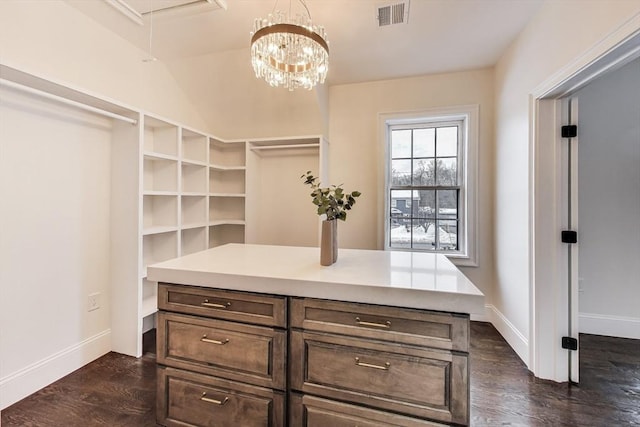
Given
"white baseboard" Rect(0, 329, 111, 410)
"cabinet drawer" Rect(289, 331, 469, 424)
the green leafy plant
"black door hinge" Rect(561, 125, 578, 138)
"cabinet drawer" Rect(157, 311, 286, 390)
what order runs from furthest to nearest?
"black door hinge" Rect(561, 125, 578, 138) → "white baseboard" Rect(0, 329, 111, 410) → the green leafy plant → "cabinet drawer" Rect(157, 311, 286, 390) → "cabinet drawer" Rect(289, 331, 469, 424)

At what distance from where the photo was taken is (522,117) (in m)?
2.31

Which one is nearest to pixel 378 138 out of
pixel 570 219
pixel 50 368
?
pixel 570 219

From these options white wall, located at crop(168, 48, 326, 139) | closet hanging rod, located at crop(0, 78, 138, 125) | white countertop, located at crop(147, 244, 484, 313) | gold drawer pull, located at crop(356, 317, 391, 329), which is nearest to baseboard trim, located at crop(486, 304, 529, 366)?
white countertop, located at crop(147, 244, 484, 313)

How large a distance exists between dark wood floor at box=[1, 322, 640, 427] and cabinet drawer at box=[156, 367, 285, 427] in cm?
45

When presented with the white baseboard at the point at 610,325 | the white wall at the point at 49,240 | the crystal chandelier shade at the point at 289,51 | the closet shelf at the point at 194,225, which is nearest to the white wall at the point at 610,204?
the white baseboard at the point at 610,325

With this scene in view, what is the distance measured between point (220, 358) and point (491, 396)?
1.82m

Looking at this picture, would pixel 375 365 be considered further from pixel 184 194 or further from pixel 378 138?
pixel 378 138

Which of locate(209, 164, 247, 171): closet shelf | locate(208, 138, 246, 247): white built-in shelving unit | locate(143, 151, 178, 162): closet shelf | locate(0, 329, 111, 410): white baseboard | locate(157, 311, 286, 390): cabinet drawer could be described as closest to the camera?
locate(157, 311, 286, 390): cabinet drawer

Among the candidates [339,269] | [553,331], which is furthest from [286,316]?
[553,331]

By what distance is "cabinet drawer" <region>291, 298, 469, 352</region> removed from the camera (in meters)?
1.06

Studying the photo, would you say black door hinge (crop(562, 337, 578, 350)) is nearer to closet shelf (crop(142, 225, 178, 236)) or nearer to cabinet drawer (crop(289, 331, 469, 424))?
cabinet drawer (crop(289, 331, 469, 424))

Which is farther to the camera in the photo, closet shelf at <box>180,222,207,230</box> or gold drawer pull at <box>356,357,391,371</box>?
closet shelf at <box>180,222,207,230</box>

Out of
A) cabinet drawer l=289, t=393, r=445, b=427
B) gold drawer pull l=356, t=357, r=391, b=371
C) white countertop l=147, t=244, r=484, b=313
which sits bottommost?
cabinet drawer l=289, t=393, r=445, b=427

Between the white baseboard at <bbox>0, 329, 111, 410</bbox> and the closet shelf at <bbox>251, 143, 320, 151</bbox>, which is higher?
the closet shelf at <bbox>251, 143, 320, 151</bbox>
